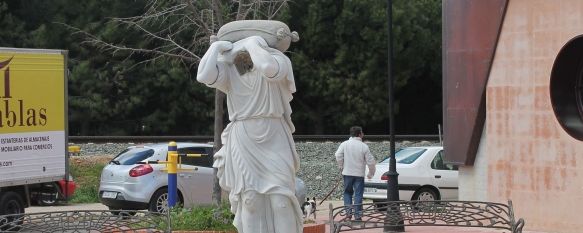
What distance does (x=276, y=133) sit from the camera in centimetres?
821

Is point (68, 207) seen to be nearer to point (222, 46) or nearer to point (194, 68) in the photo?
point (222, 46)

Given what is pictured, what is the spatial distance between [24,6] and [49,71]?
27.9m

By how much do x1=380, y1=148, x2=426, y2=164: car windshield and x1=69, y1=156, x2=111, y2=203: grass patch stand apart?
691 cm

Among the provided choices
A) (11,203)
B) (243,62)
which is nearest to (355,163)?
(11,203)

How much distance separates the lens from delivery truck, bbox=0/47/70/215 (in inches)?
704

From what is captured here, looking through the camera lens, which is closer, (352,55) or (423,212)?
(423,212)

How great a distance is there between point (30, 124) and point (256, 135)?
11.2 meters

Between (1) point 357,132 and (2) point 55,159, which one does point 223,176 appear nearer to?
(1) point 357,132

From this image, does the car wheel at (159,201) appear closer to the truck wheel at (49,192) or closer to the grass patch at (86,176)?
the truck wheel at (49,192)

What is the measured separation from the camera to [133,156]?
20.0 metres

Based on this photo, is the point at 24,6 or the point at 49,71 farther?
the point at 24,6

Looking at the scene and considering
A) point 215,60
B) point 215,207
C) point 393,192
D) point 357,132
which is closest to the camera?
point 215,60

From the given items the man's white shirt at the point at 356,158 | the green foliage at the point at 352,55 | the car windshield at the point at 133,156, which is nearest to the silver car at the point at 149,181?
the car windshield at the point at 133,156

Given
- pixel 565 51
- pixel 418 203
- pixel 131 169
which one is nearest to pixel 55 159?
pixel 131 169
